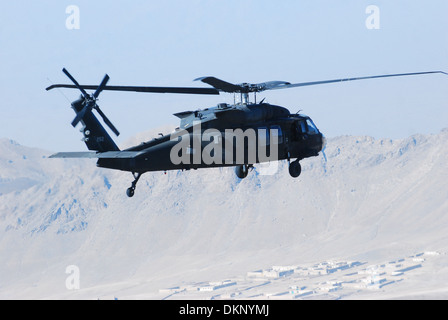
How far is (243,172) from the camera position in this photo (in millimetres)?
65750

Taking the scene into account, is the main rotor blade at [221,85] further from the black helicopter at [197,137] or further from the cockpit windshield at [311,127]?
the cockpit windshield at [311,127]

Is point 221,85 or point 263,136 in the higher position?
point 221,85

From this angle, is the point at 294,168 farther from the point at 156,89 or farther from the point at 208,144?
the point at 156,89

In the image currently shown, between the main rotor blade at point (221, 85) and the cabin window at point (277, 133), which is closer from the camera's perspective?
the main rotor blade at point (221, 85)

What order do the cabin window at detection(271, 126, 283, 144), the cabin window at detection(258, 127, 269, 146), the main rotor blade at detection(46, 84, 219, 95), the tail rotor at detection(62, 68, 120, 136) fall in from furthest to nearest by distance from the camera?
1. the cabin window at detection(271, 126, 283, 144)
2. the cabin window at detection(258, 127, 269, 146)
3. the tail rotor at detection(62, 68, 120, 136)
4. the main rotor blade at detection(46, 84, 219, 95)

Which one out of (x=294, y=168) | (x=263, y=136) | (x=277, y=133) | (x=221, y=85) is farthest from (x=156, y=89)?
(x=294, y=168)

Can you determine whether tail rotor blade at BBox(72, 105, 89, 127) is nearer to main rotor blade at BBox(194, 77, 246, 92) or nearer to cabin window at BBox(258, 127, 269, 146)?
main rotor blade at BBox(194, 77, 246, 92)

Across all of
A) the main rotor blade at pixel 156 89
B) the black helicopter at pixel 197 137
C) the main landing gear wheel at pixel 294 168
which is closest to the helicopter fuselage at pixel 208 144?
the black helicopter at pixel 197 137

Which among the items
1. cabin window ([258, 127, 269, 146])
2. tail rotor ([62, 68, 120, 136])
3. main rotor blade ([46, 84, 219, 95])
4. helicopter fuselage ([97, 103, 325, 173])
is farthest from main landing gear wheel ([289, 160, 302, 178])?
tail rotor ([62, 68, 120, 136])

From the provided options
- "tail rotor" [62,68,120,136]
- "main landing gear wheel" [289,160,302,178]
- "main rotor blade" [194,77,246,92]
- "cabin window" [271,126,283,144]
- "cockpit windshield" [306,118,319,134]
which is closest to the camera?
"main rotor blade" [194,77,246,92]
